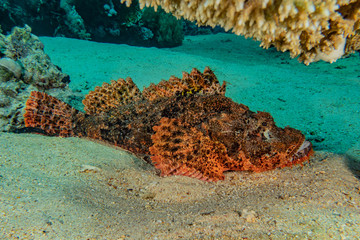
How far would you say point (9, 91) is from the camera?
4016mm

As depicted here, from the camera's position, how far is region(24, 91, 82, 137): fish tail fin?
378cm

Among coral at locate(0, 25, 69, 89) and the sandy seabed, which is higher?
coral at locate(0, 25, 69, 89)

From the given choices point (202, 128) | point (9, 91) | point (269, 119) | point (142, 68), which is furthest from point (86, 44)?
point (269, 119)

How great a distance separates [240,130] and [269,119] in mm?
432


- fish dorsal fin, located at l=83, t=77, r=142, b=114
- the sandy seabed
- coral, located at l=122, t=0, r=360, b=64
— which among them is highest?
coral, located at l=122, t=0, r=360, b=64

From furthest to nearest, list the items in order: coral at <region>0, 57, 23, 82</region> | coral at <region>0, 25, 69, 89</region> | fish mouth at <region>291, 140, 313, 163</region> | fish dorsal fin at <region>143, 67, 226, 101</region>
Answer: coral at <region>0, 25, 69, 89</region> < coral at <region>0, 57, 23, 82</region> < fish dorsal fin at <region>143, 67, 226, 101</region> < fish mouth at <region>291, 140, 313, 163</region>

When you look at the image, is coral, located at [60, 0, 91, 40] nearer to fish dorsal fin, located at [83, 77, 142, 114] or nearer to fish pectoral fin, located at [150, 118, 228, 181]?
fish dorsal fin, located at [83, 77, 142, 114]

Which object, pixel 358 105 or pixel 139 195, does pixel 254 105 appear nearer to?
pixel 358 105

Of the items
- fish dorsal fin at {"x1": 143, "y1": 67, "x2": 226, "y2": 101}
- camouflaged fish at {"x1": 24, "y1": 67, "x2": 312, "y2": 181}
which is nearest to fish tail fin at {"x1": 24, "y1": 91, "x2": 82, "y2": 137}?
camouflaged fish at {"x1": 24, "y1": 67, "x2": 312, "y2": 181}

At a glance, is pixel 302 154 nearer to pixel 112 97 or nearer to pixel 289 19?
pixel 289 19

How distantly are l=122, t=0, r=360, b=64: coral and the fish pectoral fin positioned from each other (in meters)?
1.57

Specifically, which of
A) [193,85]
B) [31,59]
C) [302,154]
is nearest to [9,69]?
[31,59]

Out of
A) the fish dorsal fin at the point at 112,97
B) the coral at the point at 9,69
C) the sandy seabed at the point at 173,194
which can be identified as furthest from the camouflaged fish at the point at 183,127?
the coral at the point at 9,69

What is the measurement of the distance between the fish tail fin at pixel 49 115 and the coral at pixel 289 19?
2838mm
